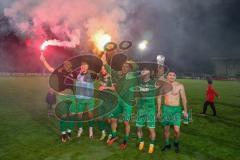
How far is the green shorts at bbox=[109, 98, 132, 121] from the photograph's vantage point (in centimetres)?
810

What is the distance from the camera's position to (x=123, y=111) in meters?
8.22

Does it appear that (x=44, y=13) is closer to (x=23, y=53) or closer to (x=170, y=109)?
(x=170, y=109)

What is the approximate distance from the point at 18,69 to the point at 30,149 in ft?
215

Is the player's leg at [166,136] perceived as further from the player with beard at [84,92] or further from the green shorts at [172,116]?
the player with beard at [84,92]

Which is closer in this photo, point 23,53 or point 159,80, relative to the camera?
point 159,80

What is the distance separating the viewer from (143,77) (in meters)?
8.24

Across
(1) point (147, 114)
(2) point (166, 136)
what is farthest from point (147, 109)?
(2) point (166, 136)

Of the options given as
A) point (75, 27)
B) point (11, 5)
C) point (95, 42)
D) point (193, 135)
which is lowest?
point (193, 135)

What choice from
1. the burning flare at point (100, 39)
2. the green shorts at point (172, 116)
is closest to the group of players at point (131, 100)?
the green shorts at point (172, 116)

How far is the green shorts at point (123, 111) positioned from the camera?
810 centimetres

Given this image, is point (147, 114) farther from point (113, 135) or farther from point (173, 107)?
point (113, 135)

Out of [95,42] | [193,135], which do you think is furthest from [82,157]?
[95,42]

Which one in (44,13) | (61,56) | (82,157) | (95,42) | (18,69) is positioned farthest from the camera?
(18,69)

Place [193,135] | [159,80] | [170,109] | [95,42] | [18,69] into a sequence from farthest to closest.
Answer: [18,69]
[95,42]
[193,135]
[159,80]
[170,109]
